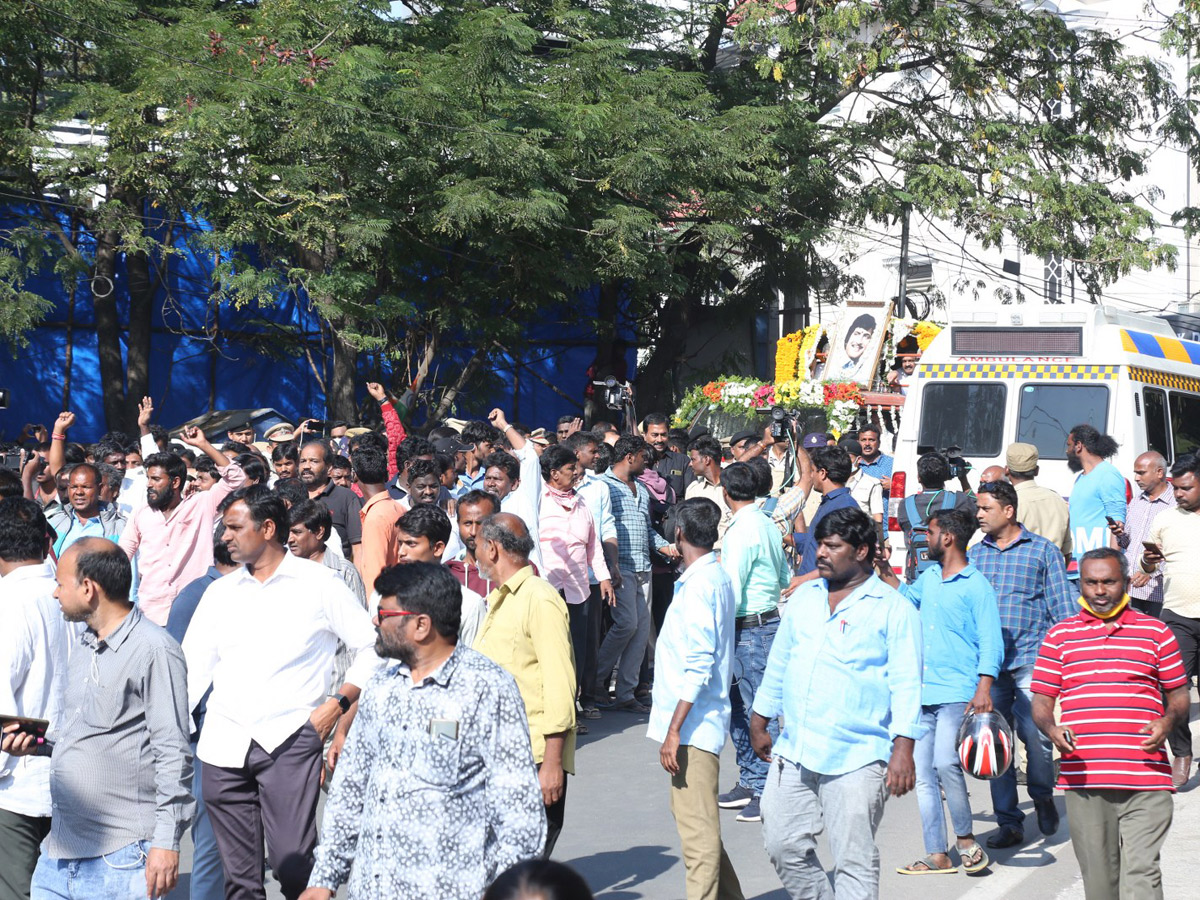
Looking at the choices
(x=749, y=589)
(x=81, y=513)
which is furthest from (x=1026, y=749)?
(x=81, y=513)

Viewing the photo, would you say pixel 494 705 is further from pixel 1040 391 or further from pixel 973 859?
pixel 1040 391

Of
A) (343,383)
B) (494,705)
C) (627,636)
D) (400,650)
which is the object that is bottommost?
(627,636)

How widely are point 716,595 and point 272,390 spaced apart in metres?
19.9

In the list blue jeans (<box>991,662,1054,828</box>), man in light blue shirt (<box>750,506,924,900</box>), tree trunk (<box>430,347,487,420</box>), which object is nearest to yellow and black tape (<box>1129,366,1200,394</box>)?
blue jeans (<box>991,662,1054,828</box>)

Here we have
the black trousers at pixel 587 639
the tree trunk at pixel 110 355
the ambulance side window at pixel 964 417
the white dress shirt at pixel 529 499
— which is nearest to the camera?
the white dress shirt at pixel 529 499

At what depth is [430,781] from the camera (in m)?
3.70

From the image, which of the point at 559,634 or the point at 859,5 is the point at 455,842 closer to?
the point at 559,634

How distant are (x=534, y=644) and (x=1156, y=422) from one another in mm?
9317

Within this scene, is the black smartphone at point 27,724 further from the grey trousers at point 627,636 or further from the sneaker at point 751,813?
the grey trousers at point 627,636

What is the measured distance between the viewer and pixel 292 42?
17609 millimetres

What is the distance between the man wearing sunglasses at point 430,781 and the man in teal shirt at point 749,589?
149 inches

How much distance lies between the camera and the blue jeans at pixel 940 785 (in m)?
6.52

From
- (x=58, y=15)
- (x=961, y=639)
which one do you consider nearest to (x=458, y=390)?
(x=58, y=15)

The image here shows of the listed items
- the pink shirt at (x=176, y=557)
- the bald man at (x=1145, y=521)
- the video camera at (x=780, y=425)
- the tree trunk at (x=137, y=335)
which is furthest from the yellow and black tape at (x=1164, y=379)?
the tree trunk at (x=137, y=335)
